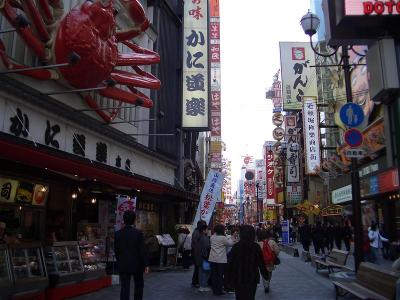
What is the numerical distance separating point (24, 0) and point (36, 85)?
2.16 m

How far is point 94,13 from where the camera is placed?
12.0 metres

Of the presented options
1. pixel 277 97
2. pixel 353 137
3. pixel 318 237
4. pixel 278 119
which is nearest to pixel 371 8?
pixel 353 137

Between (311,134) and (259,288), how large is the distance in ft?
74.4

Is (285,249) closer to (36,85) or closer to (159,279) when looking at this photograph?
(159,279)

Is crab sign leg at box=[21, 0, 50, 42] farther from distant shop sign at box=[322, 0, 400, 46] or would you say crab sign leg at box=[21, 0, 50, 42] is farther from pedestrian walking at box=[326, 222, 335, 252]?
pedestrian walking at box=[326, 222, 335, 252]

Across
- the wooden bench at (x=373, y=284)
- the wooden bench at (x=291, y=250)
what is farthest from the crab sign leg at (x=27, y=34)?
the wooden bench at (x=291, y=250)

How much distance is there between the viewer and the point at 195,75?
24.1 m

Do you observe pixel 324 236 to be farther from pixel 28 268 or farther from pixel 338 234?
pixel 28 268

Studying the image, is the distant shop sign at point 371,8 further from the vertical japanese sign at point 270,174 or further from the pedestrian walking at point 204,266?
the vertical japanese sign at point 270,174

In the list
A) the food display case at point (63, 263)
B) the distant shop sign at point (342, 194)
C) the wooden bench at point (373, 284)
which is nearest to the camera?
the wooden bench at point (373, 284)

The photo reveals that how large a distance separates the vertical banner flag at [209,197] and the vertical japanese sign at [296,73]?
1756 cm

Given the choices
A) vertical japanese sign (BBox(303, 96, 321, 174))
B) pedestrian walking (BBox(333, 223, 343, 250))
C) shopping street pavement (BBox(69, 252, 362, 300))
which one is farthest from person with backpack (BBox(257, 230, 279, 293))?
vertical japanese sign (BBox(303, 96, 321, 174))

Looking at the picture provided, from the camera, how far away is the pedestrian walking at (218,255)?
11.1 meters

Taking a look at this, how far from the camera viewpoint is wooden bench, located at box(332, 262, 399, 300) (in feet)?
23.7
